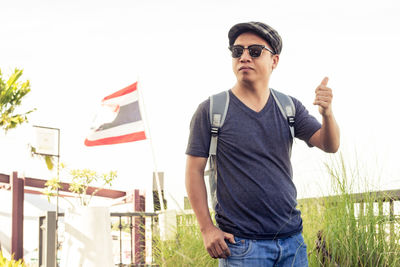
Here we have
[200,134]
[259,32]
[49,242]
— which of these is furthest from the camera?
[49,242]

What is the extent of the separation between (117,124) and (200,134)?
20.9 ft

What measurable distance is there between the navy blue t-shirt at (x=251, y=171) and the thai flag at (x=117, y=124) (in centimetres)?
624

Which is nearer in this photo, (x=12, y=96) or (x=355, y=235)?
(x=355, y=235)

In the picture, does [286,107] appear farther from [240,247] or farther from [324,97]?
[240,247]

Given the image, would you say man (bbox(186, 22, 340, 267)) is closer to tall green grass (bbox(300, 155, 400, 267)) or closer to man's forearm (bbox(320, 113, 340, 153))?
man's forearm (bbox(320, 113, 340, 153))

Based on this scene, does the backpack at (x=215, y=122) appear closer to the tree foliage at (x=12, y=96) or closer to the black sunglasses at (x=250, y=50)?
the black sunglasses at (x=250, y=50)

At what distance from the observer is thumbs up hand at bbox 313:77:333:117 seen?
194 cm

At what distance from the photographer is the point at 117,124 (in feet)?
26.9

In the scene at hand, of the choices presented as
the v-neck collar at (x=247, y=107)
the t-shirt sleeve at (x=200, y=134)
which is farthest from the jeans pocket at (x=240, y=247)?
the v-neck collar at (x=247, y=107)

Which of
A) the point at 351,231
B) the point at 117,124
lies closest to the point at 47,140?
the point at 117,124

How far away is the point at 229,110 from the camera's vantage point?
78.6 inches

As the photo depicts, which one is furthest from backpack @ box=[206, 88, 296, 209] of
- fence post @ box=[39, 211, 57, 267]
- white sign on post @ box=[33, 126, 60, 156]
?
white sign on post @ box=[33, 126, 60, 156]

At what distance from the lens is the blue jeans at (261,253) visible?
1851 millimetres

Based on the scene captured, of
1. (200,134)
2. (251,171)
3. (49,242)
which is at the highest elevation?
(200,134)
